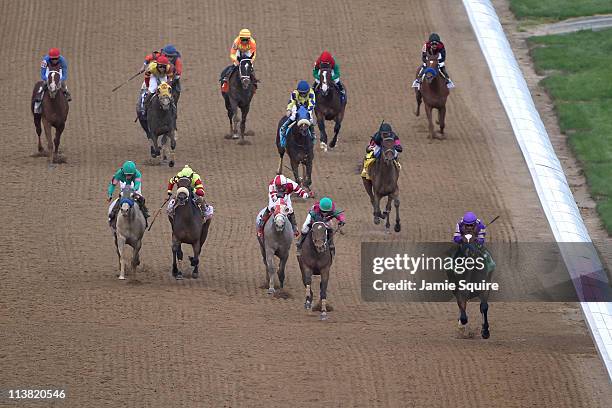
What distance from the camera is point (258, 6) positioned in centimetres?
4400

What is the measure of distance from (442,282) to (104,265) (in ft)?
19.4

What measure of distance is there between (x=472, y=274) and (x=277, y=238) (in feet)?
11.7

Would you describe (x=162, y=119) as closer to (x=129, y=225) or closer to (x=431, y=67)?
(x=431, y=67)

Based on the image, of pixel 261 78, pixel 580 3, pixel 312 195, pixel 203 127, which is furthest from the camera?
pixel 580 3

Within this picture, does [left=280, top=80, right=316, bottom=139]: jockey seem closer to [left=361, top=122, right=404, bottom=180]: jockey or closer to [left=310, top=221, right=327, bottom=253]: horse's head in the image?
[left=361, top=122, right=404, bottom=180]: jockey

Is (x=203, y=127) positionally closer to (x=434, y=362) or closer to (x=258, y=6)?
(x=258, y=6)

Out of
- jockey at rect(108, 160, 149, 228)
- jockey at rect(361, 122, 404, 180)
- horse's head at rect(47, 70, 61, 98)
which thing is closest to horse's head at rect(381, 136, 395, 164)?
jockey at rect(361, 122, 404, 180)

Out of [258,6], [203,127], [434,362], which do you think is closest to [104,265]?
[434,362]

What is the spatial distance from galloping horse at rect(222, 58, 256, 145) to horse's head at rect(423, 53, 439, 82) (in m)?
3.81

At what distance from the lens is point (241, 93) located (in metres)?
Result: 34.8

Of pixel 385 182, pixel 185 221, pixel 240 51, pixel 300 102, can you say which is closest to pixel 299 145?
pixel 300 102

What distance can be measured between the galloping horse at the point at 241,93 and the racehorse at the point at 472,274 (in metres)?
11.1

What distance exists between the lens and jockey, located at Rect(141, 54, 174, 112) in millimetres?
32438

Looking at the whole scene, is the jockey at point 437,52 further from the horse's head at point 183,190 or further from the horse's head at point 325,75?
the horse's head at point 183,190
